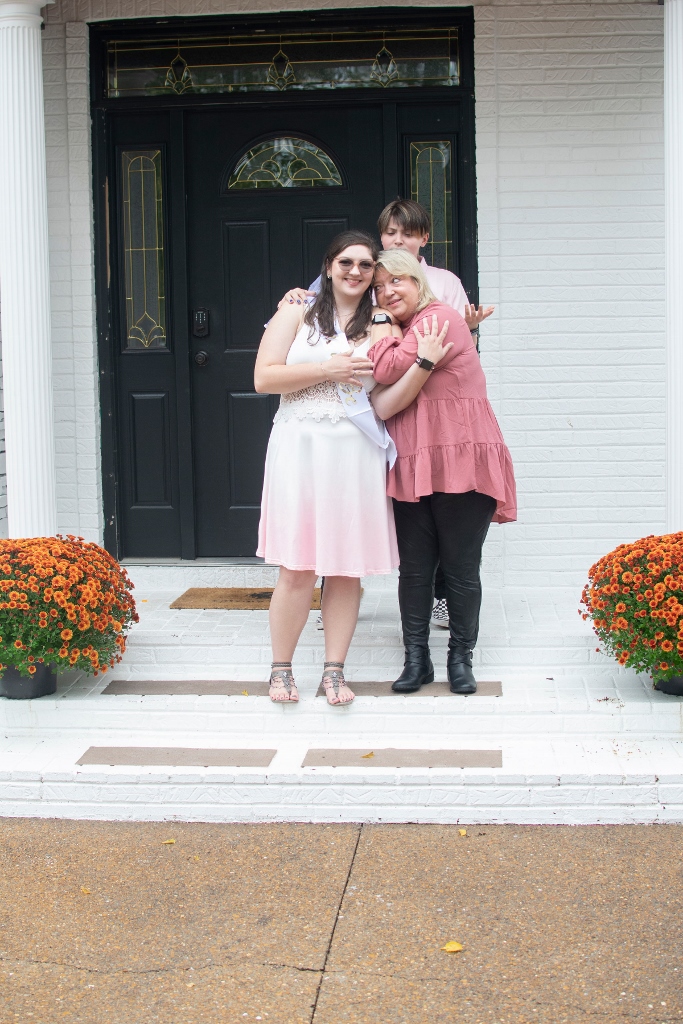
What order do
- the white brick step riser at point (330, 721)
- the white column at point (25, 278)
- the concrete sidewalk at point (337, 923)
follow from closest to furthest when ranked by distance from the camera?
the concrete sidewalk at point (337, 923) → the white brick step riser at point (330, 721) → the white column at point (25, 278)

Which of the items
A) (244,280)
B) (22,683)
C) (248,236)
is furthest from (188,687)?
(248,236)

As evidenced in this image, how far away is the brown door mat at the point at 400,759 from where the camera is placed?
4.02 m

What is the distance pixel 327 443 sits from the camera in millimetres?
4180

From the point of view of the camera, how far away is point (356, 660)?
15.7ft

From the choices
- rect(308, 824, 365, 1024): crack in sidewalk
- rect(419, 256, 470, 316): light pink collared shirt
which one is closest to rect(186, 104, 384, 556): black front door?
rect(419, 256, 470, 316): light pink collared shirt

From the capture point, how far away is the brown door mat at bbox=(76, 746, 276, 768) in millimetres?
4082

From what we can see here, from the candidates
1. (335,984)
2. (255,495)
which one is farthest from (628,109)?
(335,984)

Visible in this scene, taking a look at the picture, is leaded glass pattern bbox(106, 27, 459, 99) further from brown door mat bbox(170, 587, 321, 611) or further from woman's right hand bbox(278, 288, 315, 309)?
brown door mat bbox(170, 587, 321, 611)

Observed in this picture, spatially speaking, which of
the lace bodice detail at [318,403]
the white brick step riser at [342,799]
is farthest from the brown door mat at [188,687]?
the lace bodice detail at [318,403]

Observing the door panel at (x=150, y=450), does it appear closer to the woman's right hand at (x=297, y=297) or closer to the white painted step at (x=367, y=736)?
the white painted step at (x=367, y=736)

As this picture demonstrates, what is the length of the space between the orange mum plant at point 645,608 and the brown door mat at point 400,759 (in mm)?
603

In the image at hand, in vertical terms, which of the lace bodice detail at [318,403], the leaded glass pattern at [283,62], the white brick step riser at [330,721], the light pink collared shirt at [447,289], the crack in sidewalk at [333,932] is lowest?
the crack in sidewalk at [333,932]

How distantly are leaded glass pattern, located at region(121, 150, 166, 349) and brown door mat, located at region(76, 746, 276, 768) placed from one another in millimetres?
2513

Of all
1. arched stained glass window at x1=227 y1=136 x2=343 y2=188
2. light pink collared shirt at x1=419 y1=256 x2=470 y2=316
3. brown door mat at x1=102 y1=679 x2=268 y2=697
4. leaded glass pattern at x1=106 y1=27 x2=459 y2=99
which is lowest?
brown door mat at x1=102 y1=679 x2=268 y2=697
